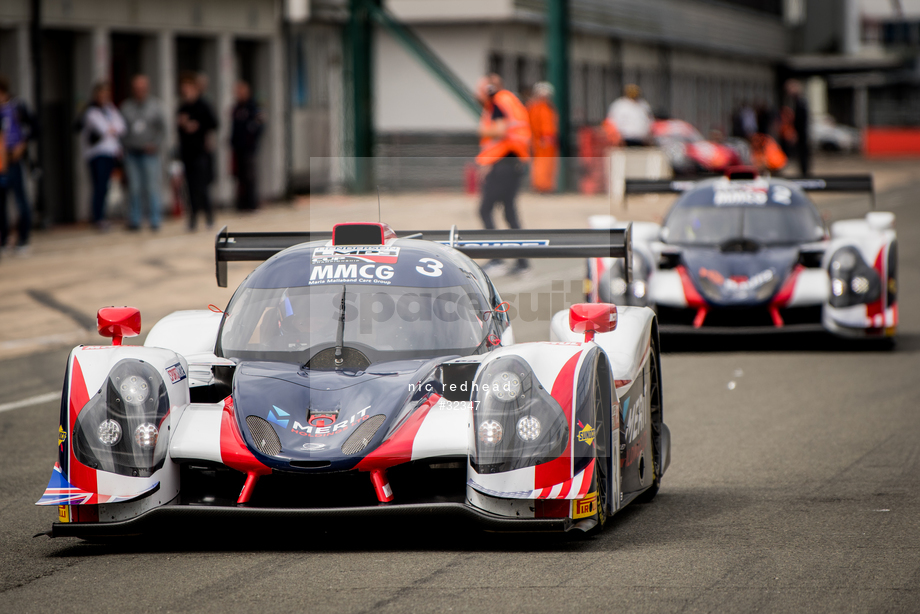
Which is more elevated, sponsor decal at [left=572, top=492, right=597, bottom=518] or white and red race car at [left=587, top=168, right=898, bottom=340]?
white and red race car at [left=587, top=168, right=898, bottom=340]

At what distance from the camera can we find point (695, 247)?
1173 centimetres

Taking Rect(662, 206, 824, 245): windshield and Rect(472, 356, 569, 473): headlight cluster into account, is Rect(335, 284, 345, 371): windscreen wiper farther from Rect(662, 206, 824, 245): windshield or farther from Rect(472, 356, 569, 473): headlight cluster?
Rect(662, 206, 824, 245): windshield

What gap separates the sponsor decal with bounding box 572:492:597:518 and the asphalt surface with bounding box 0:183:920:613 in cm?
15

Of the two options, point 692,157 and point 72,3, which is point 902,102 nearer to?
point 692,157

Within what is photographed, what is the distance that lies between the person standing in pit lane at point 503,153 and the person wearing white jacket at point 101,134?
241 inches

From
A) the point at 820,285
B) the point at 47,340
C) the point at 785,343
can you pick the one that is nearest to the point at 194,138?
the point at 47,340

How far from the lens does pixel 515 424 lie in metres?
5.25

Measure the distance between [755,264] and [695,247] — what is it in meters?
0.61

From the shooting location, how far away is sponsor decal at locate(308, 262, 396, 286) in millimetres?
6164

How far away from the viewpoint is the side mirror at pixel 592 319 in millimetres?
5703

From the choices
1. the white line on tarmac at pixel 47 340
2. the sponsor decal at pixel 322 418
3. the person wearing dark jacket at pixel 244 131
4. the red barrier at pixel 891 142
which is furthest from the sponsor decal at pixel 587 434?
the red barrier at pixel 891 142

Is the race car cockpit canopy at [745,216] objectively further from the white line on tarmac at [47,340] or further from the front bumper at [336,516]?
the front bumper at [336,516]

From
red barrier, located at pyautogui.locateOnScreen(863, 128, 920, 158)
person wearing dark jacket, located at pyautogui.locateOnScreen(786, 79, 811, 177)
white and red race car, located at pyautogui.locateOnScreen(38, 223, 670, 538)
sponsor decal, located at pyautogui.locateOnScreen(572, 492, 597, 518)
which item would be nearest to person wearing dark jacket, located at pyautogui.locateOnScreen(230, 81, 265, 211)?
person wearing dark jacket, located at pyautogui.locateOnScreen(786, 79, 811, 177)

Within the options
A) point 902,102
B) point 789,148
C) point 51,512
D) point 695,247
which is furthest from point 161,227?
point 902,102
